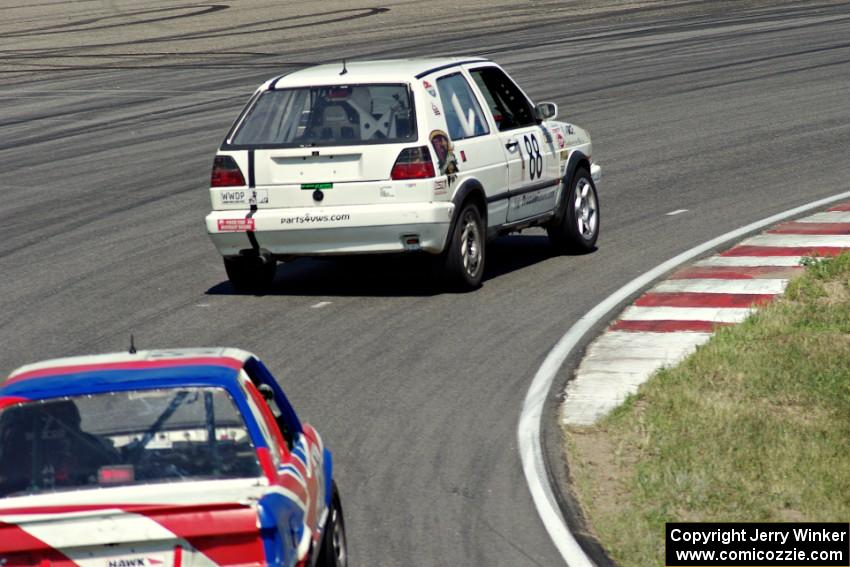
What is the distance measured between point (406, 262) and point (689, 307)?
3036mm

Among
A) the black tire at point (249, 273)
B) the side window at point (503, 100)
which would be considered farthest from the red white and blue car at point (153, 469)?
the side window at point (503, 100)

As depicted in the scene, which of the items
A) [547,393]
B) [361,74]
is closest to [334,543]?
[547,393]

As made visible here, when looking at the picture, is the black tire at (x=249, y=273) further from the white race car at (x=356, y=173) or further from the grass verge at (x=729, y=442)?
the grass verge at (x=729, y=442)

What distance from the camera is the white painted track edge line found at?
772cm

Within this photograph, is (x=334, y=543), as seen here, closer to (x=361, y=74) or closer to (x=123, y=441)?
(x=123, y=441)

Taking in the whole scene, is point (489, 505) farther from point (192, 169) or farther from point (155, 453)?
point (192, 169)

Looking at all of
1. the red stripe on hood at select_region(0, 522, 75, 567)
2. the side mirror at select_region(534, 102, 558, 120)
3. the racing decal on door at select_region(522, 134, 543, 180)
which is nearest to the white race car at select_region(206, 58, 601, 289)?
the racing decal on door at select_region(522, 134, 543, 180)

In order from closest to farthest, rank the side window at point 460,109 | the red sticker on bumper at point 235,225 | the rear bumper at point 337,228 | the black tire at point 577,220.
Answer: the rear bumper at point 337,228 < the red sticker on bumper at point 235,225 < the side window at point 460,109 < the black tire at point 577,220

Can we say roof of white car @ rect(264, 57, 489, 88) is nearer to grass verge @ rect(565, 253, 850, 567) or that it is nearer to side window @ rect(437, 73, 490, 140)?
side window @ rect(437, 73, 490, 140)

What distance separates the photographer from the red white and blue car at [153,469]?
5.39 m

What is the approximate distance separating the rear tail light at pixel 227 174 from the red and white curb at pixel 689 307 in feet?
10.6

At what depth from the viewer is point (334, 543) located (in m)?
6.66

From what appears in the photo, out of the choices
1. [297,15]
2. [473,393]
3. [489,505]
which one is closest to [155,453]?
[489,505]

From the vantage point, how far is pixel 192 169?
20.3 m
